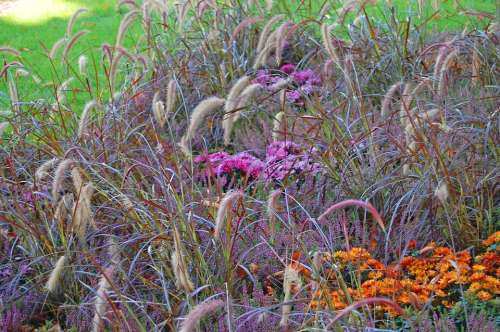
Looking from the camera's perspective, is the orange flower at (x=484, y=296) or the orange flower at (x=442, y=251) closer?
the orange flower at (x=484, y=296)

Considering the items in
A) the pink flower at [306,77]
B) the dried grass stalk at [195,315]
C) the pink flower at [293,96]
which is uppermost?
the dried grass stalk at [195,315]

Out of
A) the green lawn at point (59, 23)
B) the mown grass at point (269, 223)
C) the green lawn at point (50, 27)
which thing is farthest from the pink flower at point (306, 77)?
the green lawn at point (50, 27)

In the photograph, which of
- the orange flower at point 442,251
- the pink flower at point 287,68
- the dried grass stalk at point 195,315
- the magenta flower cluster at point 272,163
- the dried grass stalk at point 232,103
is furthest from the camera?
the pink flower at point 287,68

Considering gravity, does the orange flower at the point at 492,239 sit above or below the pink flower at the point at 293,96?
below

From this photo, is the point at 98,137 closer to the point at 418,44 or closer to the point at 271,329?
the point at 271,329

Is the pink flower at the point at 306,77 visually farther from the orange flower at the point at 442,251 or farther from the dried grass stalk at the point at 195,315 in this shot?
the dried grass stalk at the point at 195,315

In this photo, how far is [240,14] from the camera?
623cm

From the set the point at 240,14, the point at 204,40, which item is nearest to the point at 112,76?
the point at 204,40

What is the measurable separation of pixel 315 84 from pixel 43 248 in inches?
102

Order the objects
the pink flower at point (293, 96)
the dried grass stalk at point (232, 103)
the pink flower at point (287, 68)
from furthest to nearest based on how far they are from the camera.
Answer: the pink flower at point (287, 68) → the pink flower at point (293, 96) → the dried grass stalk at point (232, 103)

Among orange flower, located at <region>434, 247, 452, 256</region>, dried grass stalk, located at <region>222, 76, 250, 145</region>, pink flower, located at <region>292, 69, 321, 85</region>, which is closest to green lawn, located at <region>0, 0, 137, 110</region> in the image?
pink flower, located at <region>292, 69, 321, 85</region>

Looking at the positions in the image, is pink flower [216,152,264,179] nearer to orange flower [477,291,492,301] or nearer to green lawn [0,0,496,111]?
orange flower [477,291,492,301]

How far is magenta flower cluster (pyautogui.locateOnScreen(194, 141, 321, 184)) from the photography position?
402 centimetres

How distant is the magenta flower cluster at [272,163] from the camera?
402 centimetres
